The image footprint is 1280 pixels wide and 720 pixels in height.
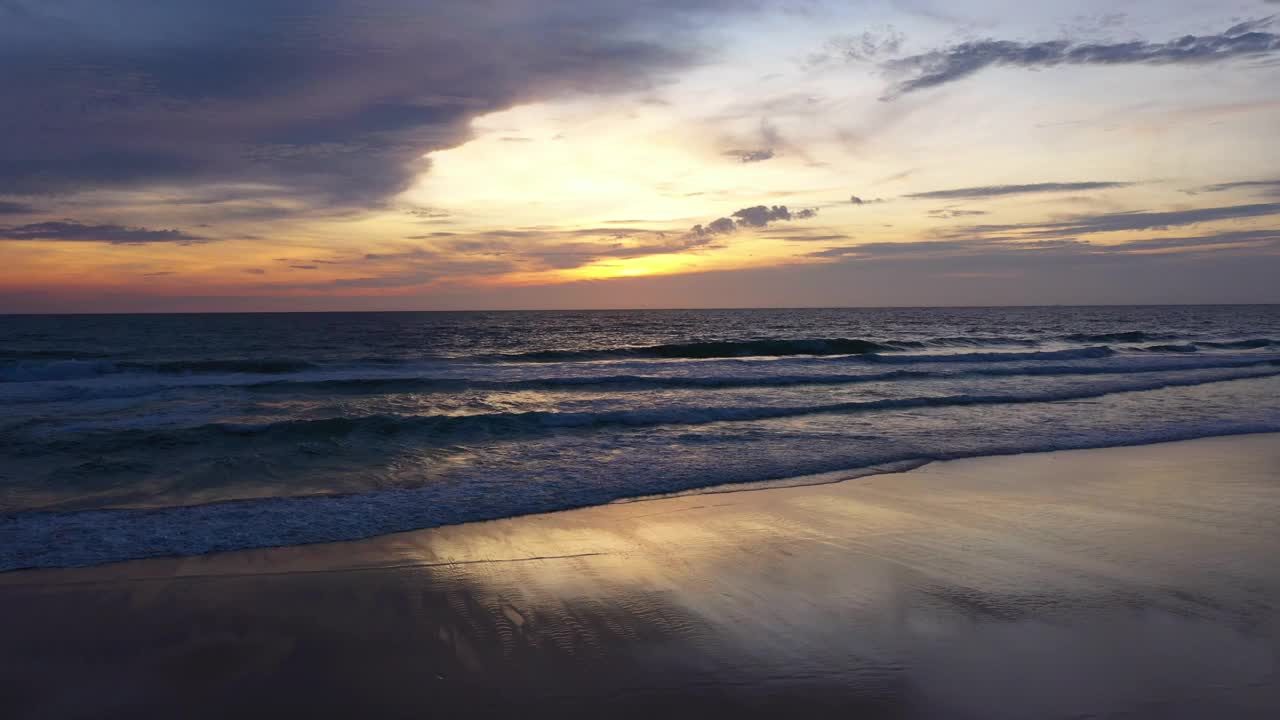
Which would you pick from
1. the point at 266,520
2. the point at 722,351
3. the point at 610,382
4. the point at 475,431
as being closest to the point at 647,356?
the point at 722,351

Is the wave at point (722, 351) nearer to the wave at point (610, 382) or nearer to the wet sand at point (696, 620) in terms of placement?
the wave at point (610, 382)

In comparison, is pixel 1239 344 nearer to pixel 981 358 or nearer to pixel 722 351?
pixel 981 358

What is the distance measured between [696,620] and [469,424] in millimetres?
10786

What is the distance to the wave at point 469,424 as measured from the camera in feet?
44.2

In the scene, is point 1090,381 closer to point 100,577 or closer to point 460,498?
point 460,498

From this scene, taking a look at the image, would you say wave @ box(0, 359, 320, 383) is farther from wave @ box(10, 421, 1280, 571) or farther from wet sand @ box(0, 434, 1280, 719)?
wet sand @ box(0, 434, 1280, 719)

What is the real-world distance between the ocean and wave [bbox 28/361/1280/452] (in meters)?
0.08

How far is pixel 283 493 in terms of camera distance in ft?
31.7

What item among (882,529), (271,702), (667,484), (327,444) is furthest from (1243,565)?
(327,444)

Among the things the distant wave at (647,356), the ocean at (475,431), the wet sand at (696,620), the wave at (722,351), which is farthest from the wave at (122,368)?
the wet sand at (696,620)

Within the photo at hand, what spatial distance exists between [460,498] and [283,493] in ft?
7.89

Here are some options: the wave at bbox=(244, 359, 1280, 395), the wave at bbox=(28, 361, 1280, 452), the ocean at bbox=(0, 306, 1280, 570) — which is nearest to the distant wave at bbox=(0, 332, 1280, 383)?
the ocean at bbox=(0, 306, 1280, 570)

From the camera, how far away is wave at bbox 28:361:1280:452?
13461 millimetres

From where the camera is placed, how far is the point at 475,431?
14.9 m
